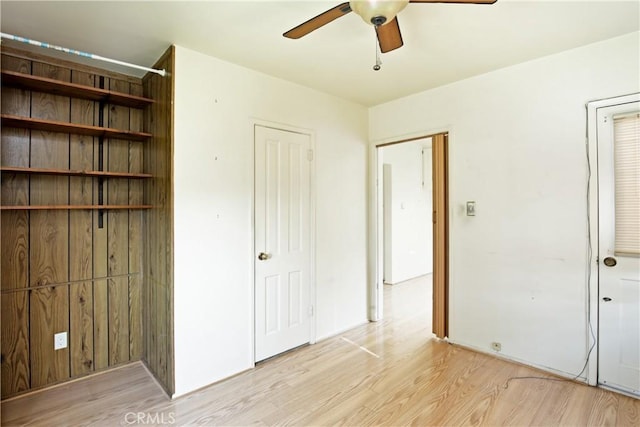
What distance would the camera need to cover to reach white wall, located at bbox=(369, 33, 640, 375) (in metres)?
2.43

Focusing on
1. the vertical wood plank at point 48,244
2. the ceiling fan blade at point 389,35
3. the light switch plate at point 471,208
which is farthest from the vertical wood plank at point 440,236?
the vertical wood plank at point 48,244

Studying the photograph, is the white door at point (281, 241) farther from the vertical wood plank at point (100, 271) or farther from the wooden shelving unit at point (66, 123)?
the vertical wood plank at point (100, 271)

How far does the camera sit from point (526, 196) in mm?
2674

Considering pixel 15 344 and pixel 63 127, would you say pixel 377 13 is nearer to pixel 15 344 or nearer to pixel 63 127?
pixel 63 127

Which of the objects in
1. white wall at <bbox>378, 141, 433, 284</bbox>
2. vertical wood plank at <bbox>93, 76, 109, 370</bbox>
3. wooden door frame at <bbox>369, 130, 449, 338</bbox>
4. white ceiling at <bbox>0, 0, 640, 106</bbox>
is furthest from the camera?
white wall at <bbox>378, 141, 433, 284</bbox>

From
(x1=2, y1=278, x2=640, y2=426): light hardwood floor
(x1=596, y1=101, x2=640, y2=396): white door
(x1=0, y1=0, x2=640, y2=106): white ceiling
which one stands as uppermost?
(x1=0, y1=0, x2=640, y2=106): white ceiling

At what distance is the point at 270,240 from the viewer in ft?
9.52

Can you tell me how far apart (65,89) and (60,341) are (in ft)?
6.20

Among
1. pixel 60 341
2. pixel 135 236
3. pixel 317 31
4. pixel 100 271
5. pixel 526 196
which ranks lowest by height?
pixel 60 341

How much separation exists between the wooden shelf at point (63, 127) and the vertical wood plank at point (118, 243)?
0.55 feet

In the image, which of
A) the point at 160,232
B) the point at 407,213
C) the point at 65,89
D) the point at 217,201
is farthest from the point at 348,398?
the point at 407,213

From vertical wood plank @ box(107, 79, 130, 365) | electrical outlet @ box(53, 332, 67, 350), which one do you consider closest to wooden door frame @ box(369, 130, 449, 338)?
vertical wood plank @ box(107, 79, 130, 365)

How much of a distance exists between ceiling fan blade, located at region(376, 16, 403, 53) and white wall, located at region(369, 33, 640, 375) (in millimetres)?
1509

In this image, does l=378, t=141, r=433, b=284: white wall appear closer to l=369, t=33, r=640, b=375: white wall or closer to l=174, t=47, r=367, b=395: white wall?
l=369, t=33, r=640, b=375: white wall
